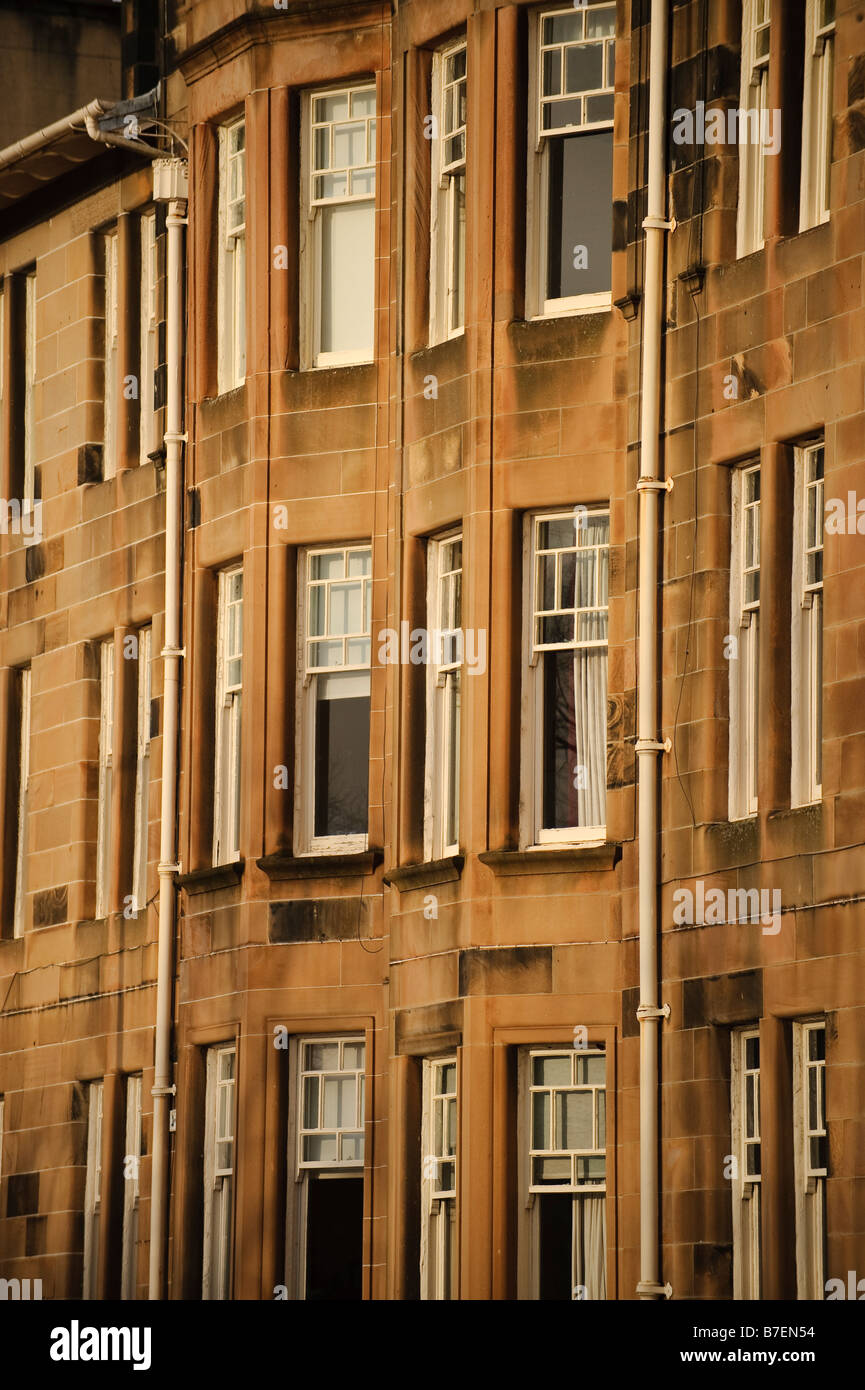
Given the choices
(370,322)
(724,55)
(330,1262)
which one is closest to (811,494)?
(724,55)

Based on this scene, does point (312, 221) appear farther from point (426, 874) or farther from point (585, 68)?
point (426, 874)

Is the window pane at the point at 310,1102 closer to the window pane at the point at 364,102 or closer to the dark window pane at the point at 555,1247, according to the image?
the dark window pane at the point at 555,1247

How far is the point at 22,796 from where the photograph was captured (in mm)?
36062

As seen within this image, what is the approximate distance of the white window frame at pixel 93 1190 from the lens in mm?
33487

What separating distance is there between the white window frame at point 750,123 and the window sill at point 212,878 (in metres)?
7.29

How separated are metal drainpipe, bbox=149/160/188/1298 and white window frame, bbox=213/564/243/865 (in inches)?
17.1

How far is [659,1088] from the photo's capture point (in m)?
26.6

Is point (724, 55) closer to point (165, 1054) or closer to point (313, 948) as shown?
point (313, 948)

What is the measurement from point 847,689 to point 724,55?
542cm

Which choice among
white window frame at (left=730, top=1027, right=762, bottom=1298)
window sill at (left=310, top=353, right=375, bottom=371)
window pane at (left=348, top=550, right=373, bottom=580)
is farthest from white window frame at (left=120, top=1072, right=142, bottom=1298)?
white window frame at (left=730, top=1027, right=762, bottom=1298)

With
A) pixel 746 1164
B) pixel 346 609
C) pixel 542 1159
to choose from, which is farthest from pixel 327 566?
pixel 746 1164

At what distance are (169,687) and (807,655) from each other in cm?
788

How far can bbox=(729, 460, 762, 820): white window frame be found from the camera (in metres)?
26.4

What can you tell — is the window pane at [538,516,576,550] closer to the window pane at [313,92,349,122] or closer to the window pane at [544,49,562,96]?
the window pane at [544,49,562,96]
